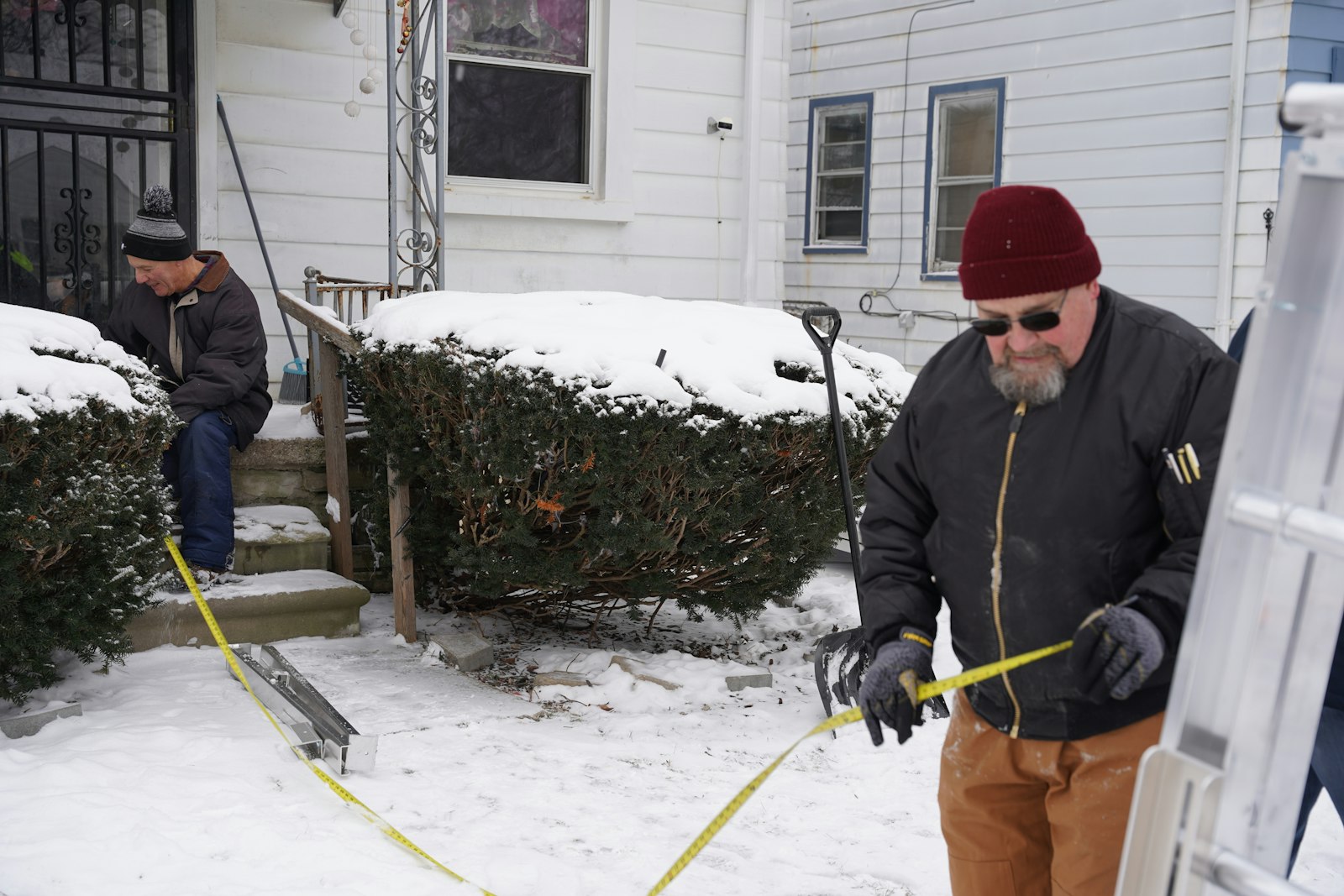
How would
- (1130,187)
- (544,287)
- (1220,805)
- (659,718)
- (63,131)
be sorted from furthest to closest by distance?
(1130,187)
(544,287)
(63,131)
(659,718)
(1220,805)

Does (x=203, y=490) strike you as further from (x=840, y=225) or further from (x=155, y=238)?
(x=840, y=225)

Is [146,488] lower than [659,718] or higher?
higher

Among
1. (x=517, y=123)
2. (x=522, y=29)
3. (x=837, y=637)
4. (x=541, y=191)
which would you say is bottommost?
(x=837, y=637)

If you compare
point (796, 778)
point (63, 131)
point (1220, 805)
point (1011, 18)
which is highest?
point (1011, 18)

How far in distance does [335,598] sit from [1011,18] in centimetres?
849

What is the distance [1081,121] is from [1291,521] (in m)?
10.1

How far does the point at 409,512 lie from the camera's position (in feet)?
17.7

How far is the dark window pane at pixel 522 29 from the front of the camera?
314 inches

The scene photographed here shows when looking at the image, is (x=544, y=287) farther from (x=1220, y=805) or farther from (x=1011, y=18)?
(x=1220, y=805)

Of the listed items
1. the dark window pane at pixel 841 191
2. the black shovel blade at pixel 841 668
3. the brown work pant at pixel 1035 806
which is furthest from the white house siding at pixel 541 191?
the brown work pant at pixel 1035 806

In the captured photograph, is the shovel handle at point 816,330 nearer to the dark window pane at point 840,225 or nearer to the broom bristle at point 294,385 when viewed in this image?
the broom bristle at point 294,385

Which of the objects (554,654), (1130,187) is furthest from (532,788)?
(1130,187)

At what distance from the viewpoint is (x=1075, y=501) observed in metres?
2.26

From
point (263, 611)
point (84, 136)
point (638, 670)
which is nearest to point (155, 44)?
point (84, 136)
